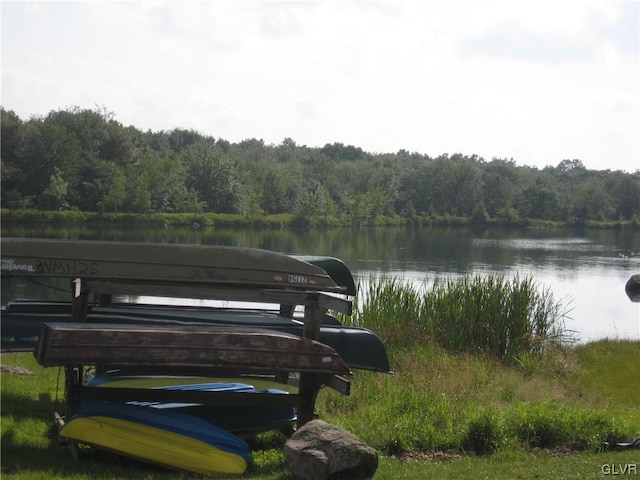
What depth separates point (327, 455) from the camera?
18.7 ft

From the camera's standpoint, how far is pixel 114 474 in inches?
231

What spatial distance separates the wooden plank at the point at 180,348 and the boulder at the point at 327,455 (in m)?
0.67

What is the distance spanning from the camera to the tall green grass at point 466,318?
14062 millimetres

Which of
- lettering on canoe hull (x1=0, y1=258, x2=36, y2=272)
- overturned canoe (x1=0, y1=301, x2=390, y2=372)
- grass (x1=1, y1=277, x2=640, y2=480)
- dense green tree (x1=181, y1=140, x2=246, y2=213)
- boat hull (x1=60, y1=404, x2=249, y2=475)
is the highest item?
dense green tree (x1=181, y1=140, x2=246, y2=213)

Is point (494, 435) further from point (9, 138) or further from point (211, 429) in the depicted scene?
point (9, 138)

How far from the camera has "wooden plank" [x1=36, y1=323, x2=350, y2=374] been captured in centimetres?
586

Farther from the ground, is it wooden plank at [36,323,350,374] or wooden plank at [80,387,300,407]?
wooden plank at [36,323,350,374]

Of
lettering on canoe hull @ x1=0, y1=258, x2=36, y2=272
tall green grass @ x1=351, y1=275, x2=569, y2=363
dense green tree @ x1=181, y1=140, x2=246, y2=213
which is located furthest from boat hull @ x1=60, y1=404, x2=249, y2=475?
dense green tree @ x1=181, y1=140, x2=246, y2=213

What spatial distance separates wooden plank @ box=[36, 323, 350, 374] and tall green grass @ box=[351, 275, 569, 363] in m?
7.31

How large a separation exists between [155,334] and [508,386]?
20.0 feet

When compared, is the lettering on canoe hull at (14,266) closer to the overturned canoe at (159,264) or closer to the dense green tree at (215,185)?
the overturned canoe at (159,264)

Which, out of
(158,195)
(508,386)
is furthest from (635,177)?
(508,386)

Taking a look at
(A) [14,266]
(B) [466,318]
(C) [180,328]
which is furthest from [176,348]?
(B) [466,318]

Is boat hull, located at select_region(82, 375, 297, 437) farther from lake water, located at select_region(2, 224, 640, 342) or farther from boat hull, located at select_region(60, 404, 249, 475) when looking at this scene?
lake water, located at select_region(2, 224, 640, 342)
